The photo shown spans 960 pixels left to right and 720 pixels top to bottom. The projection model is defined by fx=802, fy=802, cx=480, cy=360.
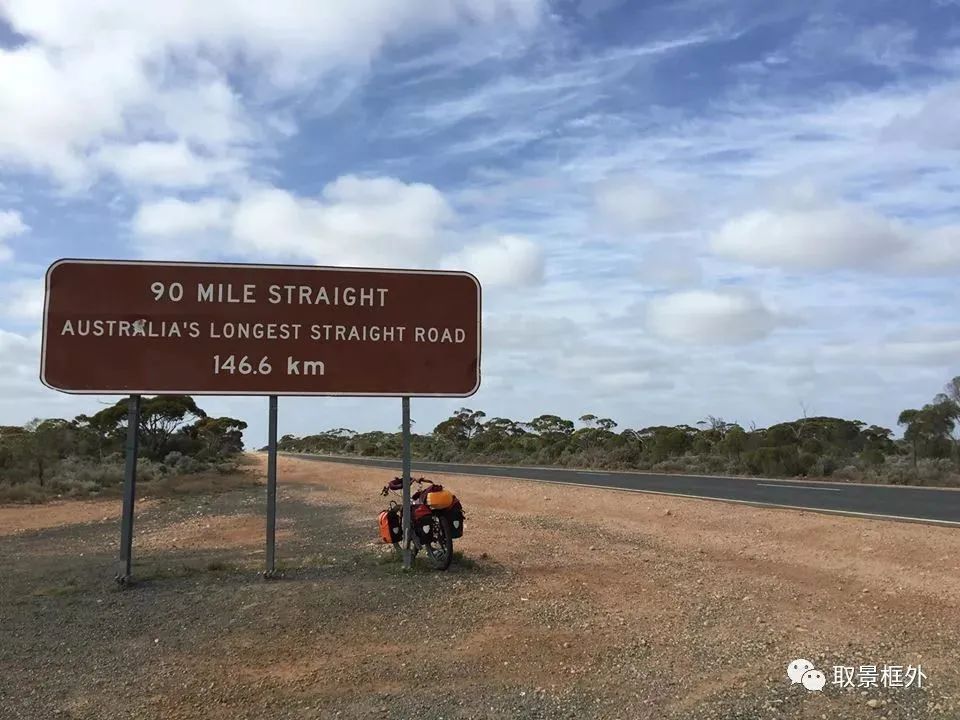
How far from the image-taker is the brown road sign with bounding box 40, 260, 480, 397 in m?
8.38

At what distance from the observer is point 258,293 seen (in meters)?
8.73

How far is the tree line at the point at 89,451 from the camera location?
25438 millimetres

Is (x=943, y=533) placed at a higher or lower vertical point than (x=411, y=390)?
lower

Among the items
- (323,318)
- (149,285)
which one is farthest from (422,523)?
(149,285)

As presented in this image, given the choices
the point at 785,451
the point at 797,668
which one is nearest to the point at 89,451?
the point at 785,451

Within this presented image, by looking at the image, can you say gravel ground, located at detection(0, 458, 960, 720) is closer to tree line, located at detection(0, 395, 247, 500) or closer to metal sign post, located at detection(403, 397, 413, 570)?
metal sign post, located at detection(403, 397, 413, 570)

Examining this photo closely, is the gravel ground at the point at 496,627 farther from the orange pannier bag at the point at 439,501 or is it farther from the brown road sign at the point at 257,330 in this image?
the brown road sign at the point at 257,330

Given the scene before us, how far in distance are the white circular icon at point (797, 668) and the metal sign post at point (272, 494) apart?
16.7 feet

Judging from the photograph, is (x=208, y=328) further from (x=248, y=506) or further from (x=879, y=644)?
(x=248, y=506)

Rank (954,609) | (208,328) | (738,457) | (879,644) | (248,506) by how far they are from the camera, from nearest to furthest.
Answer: (879,644) → (954,609) → (208,328) → (248,506) → (738,457)

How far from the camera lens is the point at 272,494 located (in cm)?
843

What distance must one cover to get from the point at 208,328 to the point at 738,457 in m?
29.8

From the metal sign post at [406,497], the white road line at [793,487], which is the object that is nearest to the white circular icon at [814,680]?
the metal sign post at [406,497]

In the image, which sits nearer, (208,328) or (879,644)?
(879,644)
